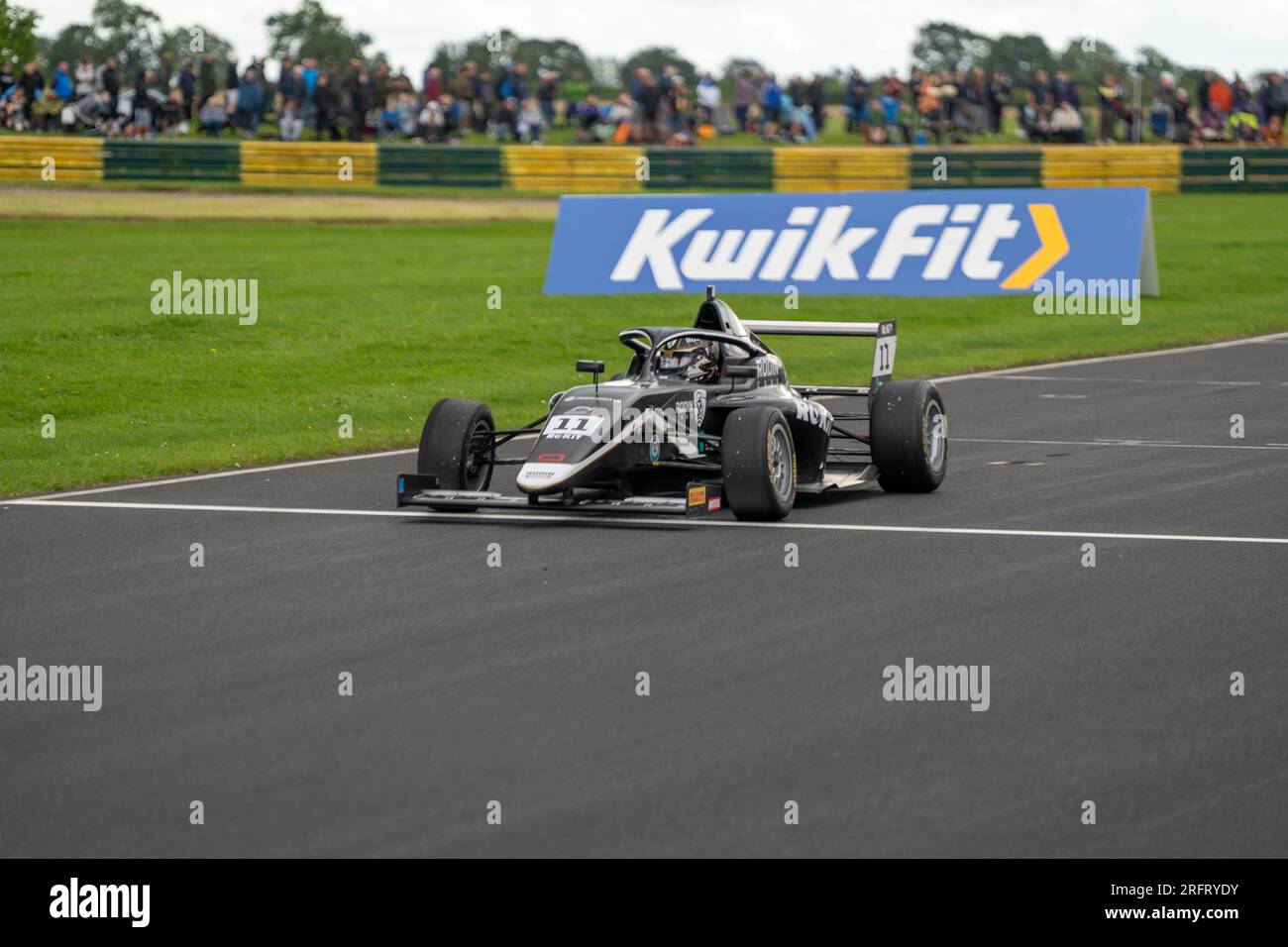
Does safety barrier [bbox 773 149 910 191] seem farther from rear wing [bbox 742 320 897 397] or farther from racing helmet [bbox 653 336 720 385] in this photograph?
racing helmet [bbox 653 336 720 385]

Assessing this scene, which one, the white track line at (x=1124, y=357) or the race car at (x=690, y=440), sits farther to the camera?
the white track line at (x=1124, y=357)

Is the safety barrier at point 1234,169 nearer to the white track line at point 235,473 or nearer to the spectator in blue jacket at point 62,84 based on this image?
the spectator in blue jacket at point 62,84

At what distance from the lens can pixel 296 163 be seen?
119 feet

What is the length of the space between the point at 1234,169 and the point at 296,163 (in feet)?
59.1

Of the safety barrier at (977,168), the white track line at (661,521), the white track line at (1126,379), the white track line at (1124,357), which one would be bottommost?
the white track line at (661,521)

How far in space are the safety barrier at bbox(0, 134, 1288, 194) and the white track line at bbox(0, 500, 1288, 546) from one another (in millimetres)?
24317

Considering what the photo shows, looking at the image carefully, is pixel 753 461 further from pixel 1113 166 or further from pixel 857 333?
pixel 1113 166

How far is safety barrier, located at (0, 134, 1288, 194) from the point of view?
1387 inches

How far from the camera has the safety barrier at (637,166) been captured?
3522cm

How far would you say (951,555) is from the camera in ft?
32.7

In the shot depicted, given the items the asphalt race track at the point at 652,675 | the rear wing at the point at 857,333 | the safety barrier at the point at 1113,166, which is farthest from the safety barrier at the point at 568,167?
the asphalt race track at the point at 652,675

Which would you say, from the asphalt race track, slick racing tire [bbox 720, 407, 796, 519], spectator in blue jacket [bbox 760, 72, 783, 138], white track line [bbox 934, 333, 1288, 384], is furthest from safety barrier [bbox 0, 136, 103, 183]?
slick racing tire [bbox 720, 407, 796, 519]

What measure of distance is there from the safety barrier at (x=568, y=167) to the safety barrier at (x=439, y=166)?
1.07 feet
